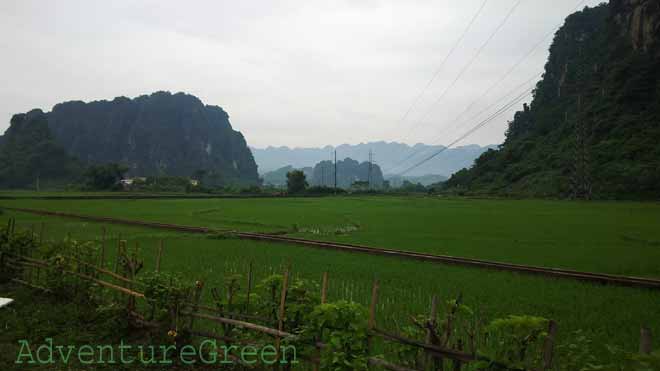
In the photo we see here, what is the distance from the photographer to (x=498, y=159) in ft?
223

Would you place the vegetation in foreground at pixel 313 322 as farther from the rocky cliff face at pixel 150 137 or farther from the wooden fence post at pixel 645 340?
the rocky cliff face at pixel 150 137

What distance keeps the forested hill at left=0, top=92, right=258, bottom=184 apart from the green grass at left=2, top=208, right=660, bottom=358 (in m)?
115

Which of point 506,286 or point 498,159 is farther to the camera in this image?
A: point 498,159

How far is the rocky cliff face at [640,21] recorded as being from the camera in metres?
55.0

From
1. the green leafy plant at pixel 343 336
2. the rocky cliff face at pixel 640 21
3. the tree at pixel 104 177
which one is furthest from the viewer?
the tree at pixel 104 177

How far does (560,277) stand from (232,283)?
25.8ft

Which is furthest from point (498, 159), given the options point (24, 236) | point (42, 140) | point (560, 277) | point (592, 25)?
point (42, 140)

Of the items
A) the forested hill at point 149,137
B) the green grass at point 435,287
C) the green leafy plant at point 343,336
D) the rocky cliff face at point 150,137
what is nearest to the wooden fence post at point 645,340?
the green leafy plant at point 343,336

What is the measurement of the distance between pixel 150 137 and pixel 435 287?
139 m

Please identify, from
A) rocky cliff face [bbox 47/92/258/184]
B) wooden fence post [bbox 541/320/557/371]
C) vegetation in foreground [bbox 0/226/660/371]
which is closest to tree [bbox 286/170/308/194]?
vegetation in foreground [bbox 0/226/660/371]

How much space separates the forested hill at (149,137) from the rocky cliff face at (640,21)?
102m

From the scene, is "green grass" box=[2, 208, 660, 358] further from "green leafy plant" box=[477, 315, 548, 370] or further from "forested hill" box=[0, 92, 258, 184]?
"forested hill" box=[0, 92, 258, 184]

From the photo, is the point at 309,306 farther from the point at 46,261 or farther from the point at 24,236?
the point at 24,236

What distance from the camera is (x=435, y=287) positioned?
812 centimetres
